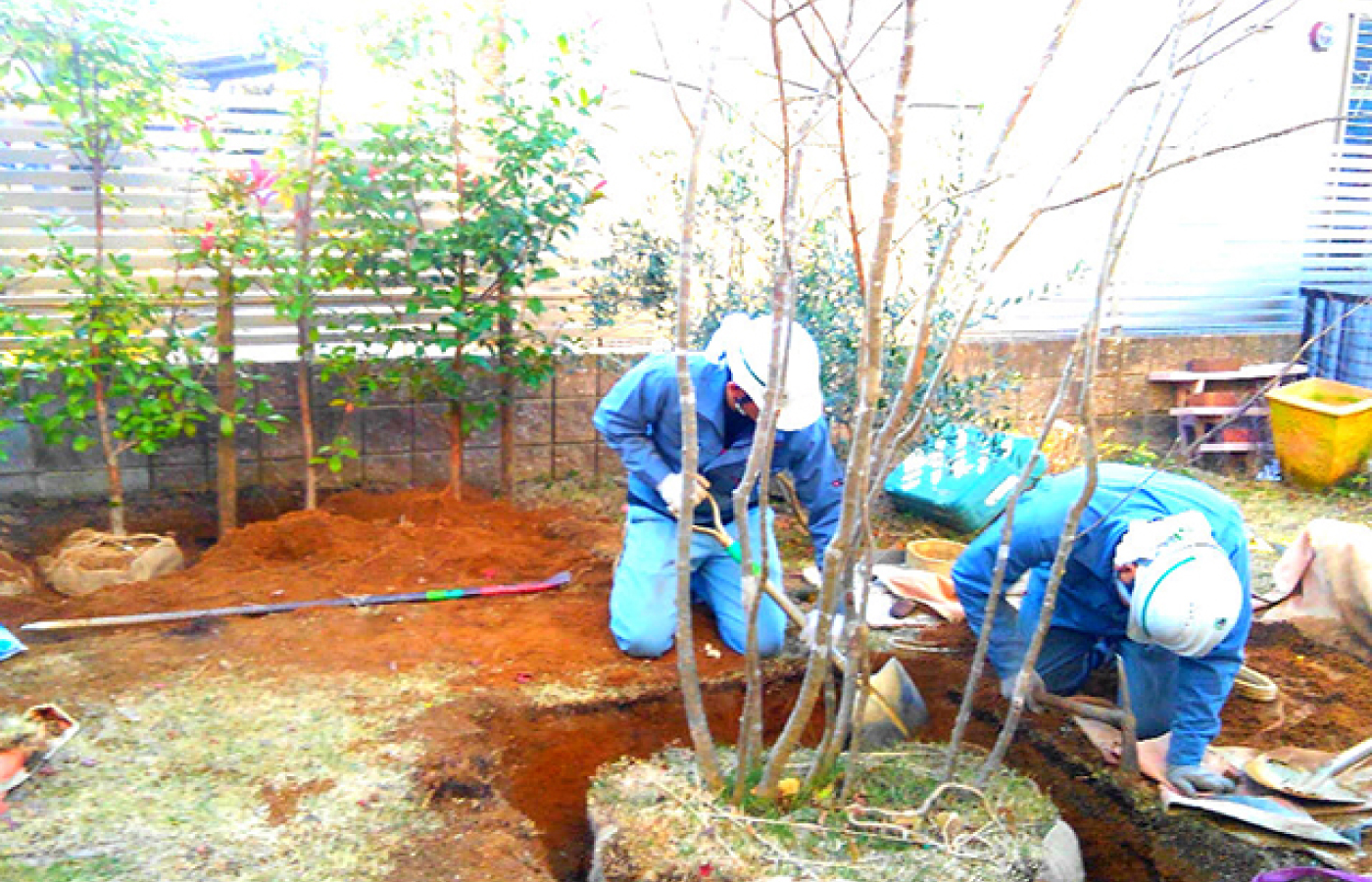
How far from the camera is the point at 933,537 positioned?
5055 millimetres

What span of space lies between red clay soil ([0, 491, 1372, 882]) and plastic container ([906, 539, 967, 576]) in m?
0.43

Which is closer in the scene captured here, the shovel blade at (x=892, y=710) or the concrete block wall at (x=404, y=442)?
the shovel blade at (x=892, y=710)

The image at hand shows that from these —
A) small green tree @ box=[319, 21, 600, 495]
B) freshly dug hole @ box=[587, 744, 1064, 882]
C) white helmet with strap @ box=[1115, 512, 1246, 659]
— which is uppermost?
small green tree @ box=[319, 21, 600, 495]

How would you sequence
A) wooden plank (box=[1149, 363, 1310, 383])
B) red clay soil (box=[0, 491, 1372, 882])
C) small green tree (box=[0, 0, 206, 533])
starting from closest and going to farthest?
red clay soil (box=[0, 491, 1372, 882]) < small green tree (box=[0, 0, 206, 533]) < wooden plank (box=[1149, 363, 1310, 383])

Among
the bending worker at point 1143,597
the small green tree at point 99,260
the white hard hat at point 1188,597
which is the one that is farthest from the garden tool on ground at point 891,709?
the small green tree at point 99,260

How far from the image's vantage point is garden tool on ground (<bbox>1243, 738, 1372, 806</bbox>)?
2.89m

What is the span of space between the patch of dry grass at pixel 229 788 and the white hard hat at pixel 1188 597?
1.87 metres

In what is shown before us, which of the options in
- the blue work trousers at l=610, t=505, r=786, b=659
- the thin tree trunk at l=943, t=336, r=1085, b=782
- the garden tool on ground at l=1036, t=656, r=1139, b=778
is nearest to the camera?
the thin tree trunk at l=943, t=336, r=1085, b=782

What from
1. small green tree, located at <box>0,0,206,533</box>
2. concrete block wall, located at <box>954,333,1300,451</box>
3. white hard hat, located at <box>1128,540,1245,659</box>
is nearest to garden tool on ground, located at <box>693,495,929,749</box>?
white hard hat, located at <box>1128,540,1245,659</box>

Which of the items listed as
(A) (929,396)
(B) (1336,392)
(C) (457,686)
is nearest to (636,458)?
(C) (457,686)

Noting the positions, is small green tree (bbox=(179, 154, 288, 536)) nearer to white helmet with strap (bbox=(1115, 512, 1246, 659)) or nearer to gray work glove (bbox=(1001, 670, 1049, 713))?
gray work glove (bbox=(1001, 670, 1049, 713))

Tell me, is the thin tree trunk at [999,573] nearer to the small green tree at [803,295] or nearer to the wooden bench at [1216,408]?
the small green tree at [803,295]

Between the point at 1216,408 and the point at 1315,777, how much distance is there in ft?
12.7

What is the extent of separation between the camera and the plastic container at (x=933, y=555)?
4375 millimetres
